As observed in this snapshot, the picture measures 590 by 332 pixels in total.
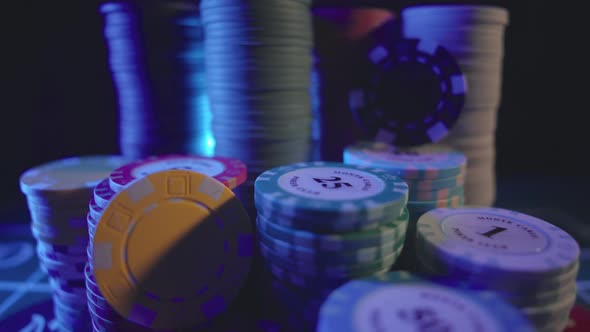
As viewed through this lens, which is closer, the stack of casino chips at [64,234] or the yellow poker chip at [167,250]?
the yellow poker chip at [167,250]

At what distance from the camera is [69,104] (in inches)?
148

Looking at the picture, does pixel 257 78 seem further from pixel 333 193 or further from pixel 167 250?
pixel 167 250

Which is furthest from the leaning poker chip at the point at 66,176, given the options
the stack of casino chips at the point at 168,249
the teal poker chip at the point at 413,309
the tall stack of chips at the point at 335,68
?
the teal poker chip at the point at 413,309

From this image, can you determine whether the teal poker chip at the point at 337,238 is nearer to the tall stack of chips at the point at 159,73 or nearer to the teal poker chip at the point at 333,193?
the teal poker chip at the point at 333,193

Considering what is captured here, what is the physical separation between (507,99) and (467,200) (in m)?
2.14

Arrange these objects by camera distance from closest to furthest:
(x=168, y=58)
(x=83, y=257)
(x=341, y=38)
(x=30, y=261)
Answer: (x=83, y=257)
(x=168, y=58)
(x=341, y=38)
(x=30, y=261)

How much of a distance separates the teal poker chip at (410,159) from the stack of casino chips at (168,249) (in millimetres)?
798

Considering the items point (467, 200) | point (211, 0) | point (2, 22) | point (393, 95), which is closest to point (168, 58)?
point (211, 0)

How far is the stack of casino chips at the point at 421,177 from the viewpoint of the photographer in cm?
200

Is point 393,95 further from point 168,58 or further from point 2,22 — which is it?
point 2,22

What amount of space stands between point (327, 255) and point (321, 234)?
0.24ft

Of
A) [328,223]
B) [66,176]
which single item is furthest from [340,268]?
[66,176]

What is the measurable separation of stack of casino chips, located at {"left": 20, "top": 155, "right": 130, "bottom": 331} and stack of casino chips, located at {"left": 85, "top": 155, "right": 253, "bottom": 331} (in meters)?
0.56

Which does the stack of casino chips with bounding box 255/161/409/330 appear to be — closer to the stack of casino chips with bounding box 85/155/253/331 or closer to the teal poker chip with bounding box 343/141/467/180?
the stack of casino chips with bounding box 85/155/253/331
